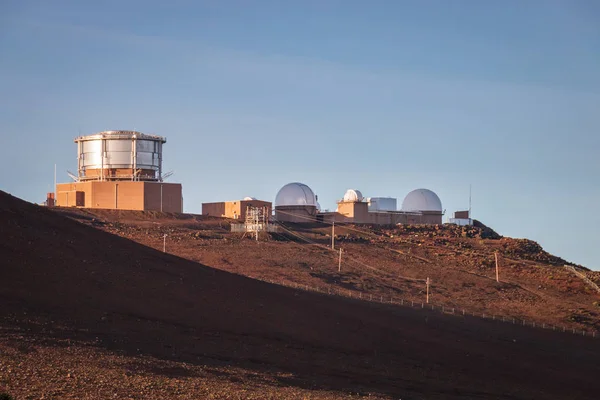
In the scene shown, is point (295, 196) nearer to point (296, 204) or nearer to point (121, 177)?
point (296, 204)

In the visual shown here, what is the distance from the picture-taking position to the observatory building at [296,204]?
71.0m

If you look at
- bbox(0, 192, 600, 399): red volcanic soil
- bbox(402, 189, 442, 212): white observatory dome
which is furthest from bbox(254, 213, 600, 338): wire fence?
bbox(402, 189, 442, 212): white observatory dome

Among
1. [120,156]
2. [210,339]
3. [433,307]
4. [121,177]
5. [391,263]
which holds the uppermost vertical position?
[120,156]

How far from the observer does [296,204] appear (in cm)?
7206

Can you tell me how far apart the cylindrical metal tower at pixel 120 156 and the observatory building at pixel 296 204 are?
11.9m

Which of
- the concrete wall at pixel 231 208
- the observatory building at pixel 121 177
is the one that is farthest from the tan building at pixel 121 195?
the concrete wall at pixel 231 208

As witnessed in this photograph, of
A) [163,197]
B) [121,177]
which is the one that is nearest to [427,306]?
[163,197]

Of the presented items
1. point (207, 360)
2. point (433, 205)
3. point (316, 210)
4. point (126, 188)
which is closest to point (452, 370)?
point (207, 360)

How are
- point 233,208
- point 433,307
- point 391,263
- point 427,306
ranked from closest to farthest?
1. point 433,307
2. point 427,306
3. point 391,263
4. point 233,208

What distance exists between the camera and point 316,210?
240 ft

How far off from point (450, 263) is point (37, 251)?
34.4 metres

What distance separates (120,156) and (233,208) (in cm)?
988

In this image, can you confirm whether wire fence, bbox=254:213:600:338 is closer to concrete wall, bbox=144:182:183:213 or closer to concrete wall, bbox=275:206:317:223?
concrete wall, bbox=144:182:183:213

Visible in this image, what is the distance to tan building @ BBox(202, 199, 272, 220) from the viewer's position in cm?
6644
